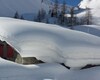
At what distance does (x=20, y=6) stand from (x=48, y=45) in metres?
55.9

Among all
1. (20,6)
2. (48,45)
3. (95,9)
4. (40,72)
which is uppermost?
(48,45)

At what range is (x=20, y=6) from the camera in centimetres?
6000

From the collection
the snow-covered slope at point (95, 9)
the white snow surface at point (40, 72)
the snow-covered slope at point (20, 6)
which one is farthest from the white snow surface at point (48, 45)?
the snow-covered slope at point (20, 6)

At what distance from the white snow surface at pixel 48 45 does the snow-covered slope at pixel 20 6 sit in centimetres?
4635

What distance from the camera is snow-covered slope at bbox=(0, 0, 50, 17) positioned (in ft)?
175

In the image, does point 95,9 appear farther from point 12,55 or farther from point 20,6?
point 12,55

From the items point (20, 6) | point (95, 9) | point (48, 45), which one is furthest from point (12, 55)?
point (95, 9)

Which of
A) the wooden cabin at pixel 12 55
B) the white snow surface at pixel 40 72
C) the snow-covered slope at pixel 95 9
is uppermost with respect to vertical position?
the wooden cabin at pixel 12 55

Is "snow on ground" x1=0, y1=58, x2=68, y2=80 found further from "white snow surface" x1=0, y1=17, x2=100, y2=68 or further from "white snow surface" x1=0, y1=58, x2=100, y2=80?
"white snow surface" x1=0, y1=17, x2=100, y2=68

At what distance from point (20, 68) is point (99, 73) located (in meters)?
1.26

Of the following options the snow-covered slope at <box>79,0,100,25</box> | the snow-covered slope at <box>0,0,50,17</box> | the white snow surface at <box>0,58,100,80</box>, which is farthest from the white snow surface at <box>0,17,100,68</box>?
the snow-covered slope at <box>0,0,50,17</box>

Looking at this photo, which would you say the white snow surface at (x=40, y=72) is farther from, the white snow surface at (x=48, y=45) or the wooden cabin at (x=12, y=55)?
the wooden cabin at (x=12, y=55)

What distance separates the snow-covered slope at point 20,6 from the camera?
53.5 meters

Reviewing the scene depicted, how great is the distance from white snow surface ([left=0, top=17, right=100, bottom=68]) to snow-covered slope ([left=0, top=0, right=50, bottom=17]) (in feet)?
152
